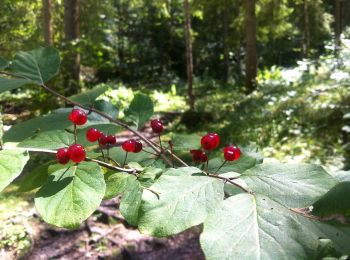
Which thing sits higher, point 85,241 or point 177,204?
point 177,204

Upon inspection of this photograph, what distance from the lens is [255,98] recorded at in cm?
983

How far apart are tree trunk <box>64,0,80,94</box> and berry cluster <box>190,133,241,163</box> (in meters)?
10.5

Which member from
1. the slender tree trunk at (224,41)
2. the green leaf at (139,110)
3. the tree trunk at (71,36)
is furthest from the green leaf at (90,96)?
the slender tree trunk at (224,41)

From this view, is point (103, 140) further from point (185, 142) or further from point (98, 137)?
point (185, 142)

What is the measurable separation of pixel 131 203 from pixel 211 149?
25cm

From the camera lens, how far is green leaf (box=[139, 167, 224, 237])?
1.77 feet

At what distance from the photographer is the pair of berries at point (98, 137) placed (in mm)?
829

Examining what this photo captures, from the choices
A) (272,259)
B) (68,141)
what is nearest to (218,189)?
(272,259)

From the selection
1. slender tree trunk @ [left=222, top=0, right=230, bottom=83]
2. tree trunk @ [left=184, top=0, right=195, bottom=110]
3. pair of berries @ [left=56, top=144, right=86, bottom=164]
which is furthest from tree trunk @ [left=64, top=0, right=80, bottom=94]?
pair of berries @ [left=56, top=144, right=86, bottom=164]

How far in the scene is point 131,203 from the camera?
2.24ft

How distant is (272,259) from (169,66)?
64.5 ft

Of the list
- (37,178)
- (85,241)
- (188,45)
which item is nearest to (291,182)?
(37,178)

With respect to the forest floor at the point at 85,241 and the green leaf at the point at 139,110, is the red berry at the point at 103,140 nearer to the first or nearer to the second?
the green leaf at the point at 139,110

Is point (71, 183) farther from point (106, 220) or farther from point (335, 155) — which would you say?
point (335, 155)
